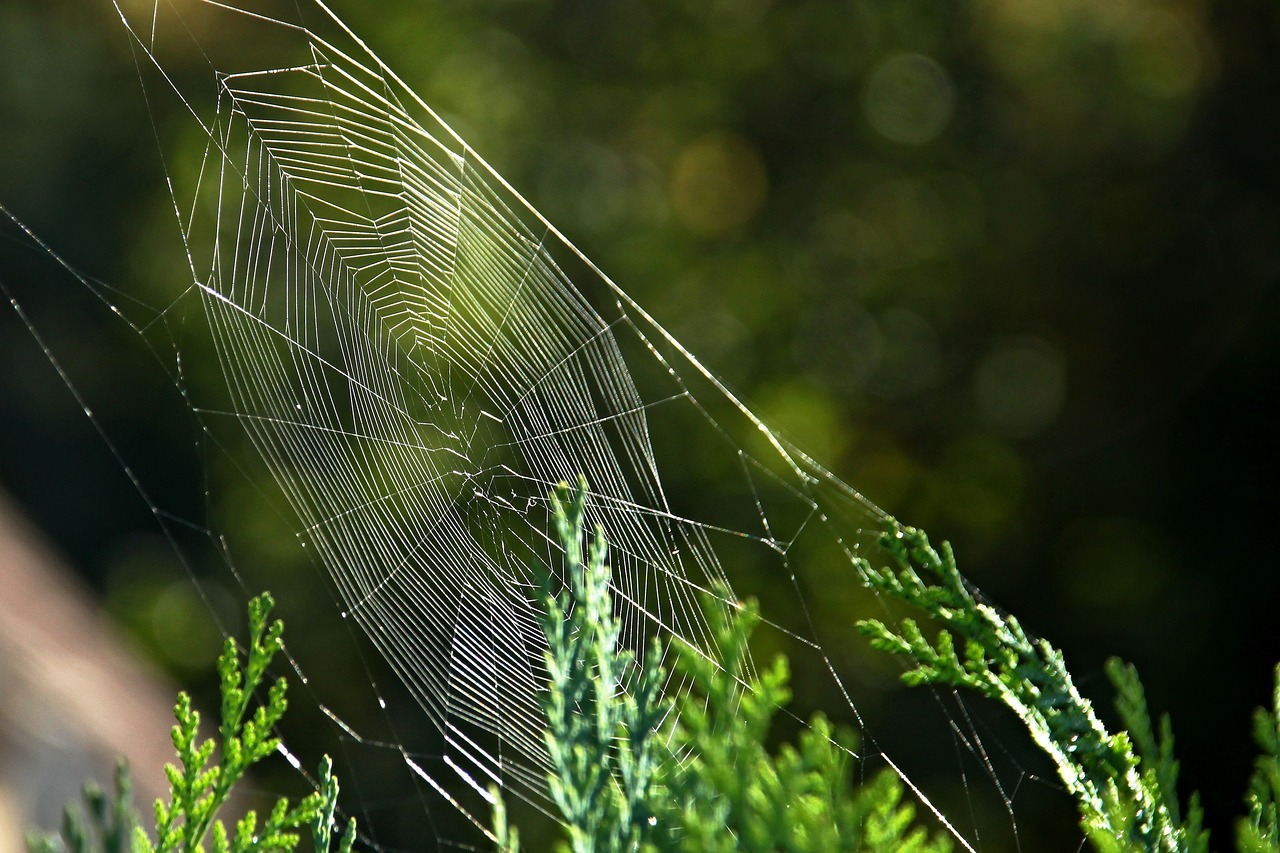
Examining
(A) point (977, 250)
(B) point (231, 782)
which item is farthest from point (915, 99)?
(B) point (231, 782)

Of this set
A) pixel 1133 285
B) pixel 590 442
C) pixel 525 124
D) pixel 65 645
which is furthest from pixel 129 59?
pixel 1133 285

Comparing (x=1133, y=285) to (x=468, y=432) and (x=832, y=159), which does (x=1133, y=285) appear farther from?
(x=468, y=432)

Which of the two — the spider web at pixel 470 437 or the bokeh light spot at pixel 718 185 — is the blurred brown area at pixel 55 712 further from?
the bokeh light spot at pixel 718 185

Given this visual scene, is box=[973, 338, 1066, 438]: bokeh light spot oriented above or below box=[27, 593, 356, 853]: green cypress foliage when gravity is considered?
below

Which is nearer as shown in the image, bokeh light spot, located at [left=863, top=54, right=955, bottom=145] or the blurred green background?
the blurred green background

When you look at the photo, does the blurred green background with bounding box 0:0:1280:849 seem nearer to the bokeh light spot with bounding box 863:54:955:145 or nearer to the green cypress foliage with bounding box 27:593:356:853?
the bokeh light spot with bounding box 863:54:955:145

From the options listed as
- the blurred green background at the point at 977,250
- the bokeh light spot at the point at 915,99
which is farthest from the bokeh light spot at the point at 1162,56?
the bokeh light spot at the point at 915,99

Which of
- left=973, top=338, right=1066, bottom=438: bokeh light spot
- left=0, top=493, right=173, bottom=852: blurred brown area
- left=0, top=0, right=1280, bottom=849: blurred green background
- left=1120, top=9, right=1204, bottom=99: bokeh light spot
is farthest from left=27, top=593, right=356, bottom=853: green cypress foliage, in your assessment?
left=1120, top=9, right=1204, bottom=99: bokeh light spot
